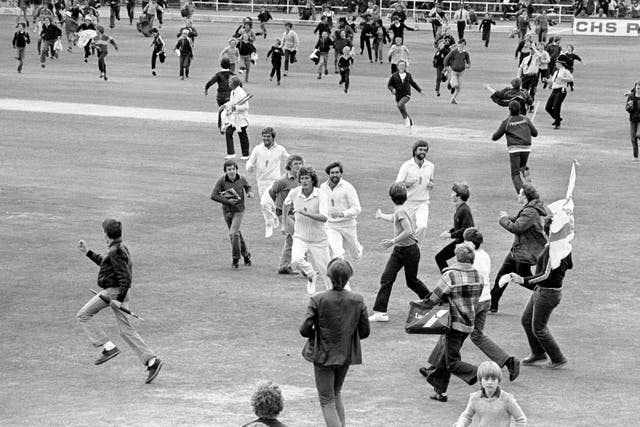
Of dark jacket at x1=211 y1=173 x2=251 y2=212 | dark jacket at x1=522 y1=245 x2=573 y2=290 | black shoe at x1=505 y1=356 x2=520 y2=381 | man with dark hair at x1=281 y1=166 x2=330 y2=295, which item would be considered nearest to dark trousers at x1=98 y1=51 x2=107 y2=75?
dark jacket at x1=211 y1=173 x2=251 y2=212

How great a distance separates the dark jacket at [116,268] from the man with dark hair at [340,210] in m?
3.19

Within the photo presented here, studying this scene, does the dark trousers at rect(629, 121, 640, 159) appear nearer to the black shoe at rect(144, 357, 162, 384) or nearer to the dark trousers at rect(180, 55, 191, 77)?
the black shoe at rect(144, 357, 162, 384)

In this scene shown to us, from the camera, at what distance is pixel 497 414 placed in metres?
9.18

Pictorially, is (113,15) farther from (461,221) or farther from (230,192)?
(461,221)

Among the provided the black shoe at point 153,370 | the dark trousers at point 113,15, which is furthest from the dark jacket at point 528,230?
the dark trousers at point 113,15

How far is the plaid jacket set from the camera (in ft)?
37.8

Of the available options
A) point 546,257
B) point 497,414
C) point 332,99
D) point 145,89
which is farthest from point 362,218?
point 145,89

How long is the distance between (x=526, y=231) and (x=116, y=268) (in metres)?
4.93

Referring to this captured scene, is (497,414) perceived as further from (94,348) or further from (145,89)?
(145,89)

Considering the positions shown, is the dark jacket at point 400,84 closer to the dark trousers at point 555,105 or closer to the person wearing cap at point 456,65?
the dark trousers at point 555,105

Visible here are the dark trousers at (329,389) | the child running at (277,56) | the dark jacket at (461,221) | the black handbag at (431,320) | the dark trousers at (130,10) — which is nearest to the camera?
the dark trousers at (329,389)

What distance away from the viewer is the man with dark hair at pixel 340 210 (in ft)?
48.6

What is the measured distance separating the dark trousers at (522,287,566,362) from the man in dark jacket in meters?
1.52

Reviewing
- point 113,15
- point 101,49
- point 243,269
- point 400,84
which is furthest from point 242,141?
point 113,15
